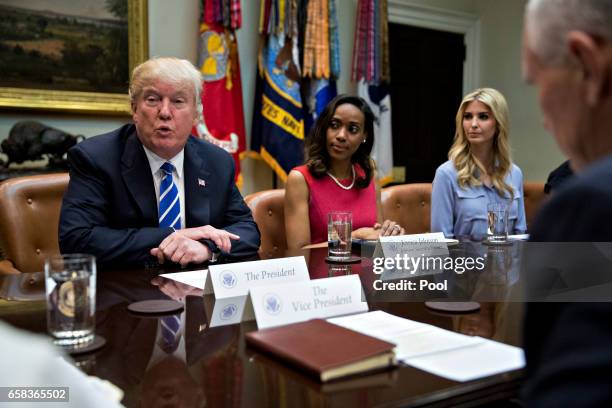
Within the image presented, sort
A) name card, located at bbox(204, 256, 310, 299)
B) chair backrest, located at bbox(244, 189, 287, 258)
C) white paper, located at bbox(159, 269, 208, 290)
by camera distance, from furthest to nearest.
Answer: chair backrest, located at bbox(244, 189, 287, 258) < white paper, located at bbox(159, 269, 208, 290) < name card, located at bbox(204, 256, 310, 299)

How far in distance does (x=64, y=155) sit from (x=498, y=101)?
2501 millimetres

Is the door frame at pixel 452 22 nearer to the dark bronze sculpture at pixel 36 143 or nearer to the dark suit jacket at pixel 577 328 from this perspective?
the dark bronze sculpture at pixel 36 143

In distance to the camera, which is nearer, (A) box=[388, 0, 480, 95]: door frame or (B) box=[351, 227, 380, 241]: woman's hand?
(B) box=[351, 227, 380, 241]: woman's hand

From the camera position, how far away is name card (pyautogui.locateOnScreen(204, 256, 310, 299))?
50.4 inches

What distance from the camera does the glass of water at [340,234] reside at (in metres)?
1.80

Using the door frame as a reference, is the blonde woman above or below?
below

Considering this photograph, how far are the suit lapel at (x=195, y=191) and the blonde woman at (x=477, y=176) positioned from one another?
1.19m

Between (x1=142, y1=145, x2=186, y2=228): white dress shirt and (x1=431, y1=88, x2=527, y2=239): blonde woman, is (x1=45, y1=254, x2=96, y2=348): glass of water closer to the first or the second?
(x1=142, y1=145, x2=186, y2=228): white dress shirt

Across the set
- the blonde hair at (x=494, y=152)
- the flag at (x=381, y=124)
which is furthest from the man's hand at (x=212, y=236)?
the flag at (x=381, y=124)

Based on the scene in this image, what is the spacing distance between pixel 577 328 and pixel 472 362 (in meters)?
0.43

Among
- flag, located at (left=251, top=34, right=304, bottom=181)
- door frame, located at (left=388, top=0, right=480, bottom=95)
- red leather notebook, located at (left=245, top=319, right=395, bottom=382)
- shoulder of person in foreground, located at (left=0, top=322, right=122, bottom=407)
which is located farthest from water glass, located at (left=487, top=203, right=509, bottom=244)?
door frame, located at (left=388, top=0, right=480, bottom=95)

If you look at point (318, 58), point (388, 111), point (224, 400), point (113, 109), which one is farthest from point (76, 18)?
point (224, 400)

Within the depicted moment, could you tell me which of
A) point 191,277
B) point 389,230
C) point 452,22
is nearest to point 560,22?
point 191,277

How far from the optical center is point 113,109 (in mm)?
3613
